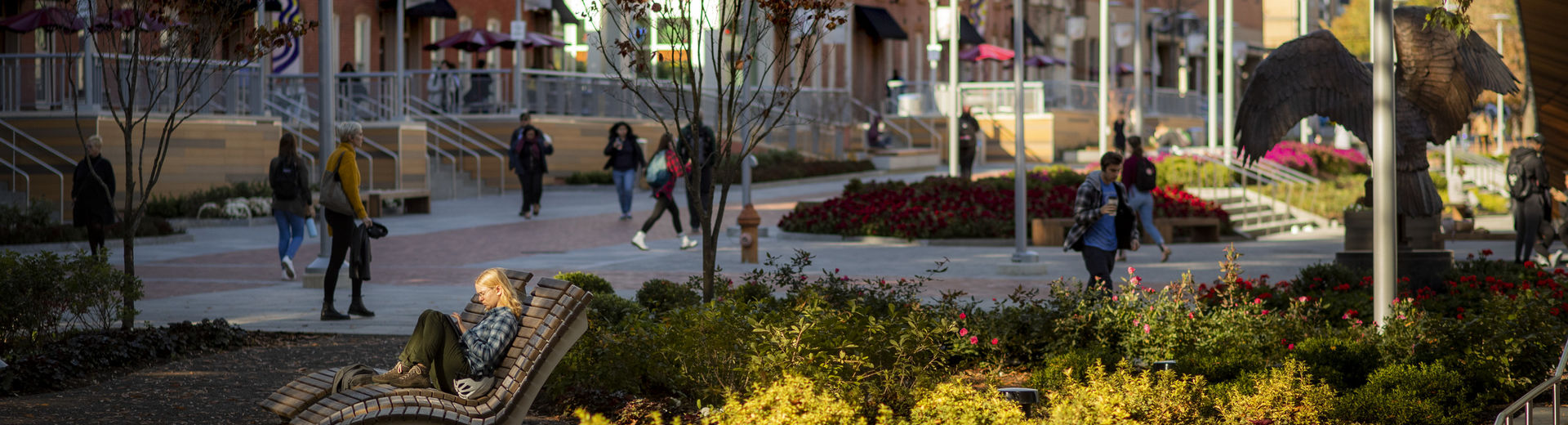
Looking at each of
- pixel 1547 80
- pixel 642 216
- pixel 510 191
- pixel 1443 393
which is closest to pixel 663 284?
pixel 1443 393

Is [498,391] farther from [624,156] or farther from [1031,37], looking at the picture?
[1031,37]

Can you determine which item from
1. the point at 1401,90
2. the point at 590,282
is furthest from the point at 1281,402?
the point at 1401,90

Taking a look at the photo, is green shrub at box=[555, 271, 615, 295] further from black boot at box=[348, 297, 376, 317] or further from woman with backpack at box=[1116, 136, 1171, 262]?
woman with backpack at box=[1116, 136, 1171, 262]

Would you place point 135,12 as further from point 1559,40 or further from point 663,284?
point 1559,40

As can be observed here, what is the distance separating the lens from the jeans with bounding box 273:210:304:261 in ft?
50.0

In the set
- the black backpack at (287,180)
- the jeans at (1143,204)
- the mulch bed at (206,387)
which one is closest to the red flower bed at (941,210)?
the jeans at (1143,204)

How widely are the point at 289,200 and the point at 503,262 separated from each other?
8.88 feet

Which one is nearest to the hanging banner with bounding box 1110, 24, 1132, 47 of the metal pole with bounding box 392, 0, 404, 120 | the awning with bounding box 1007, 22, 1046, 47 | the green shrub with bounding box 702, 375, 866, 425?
the awning with bounding box 1007, 22, 1046, 47

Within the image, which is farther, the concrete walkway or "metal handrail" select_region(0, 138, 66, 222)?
"metal handrail" select_region(0, 138, 66, 222)

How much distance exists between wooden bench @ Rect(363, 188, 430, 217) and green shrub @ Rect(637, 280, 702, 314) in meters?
13.8

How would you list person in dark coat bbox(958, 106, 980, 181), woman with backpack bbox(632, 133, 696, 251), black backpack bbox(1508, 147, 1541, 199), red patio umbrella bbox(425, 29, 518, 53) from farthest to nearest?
red patio umbrella bbox(425, 29, 518, 53) → person in dark coat bbox(958, 106, 980, 181) → woman with backpack bbox(632, 133, 696, 251) → black backpack bbox(1508, 147, 1541, 199)

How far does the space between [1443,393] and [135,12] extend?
7.80m

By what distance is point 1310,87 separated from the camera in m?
12.9

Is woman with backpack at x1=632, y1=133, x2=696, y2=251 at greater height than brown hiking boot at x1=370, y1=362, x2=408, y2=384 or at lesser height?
greater
